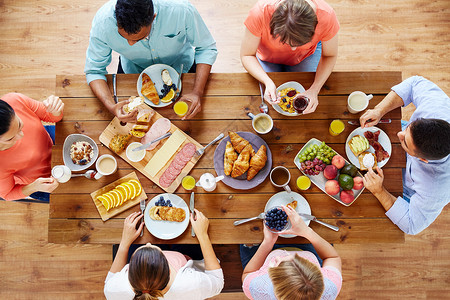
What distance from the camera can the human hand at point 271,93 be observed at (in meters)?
2.25

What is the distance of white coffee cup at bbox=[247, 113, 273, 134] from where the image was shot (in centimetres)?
224

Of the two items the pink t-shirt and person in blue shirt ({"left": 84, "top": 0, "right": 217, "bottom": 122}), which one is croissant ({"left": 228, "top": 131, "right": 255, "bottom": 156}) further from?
the pink t-shirt

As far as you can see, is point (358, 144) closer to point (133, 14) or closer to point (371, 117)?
point (371, 117)

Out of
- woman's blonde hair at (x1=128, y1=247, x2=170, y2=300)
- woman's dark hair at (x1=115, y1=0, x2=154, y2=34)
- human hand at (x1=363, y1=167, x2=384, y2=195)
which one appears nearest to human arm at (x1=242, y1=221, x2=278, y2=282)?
woman's blonde hair at (x1=128, y1=247, x2=170, y2=300)

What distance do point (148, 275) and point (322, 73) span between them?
177 cm

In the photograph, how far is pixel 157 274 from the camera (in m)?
1.92

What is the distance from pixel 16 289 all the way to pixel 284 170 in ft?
10.1

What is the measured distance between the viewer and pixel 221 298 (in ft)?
10.7

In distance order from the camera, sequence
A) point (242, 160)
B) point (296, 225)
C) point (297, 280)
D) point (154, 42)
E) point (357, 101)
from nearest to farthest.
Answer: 1. point (297, 280)
2. point (296, 225)
3. point (242, 160)
4. point (357, 101)
5. point (154, 42)

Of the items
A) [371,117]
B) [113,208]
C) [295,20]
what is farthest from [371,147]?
[113,208]

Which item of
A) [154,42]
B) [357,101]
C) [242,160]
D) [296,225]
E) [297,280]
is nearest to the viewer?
[297,280]

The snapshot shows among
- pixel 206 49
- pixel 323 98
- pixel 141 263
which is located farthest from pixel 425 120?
pixel 141 263

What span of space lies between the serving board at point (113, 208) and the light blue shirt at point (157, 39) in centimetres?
76

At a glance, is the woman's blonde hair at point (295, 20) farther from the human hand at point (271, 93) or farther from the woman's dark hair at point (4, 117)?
the woman's dark hair at point (4, 117)
